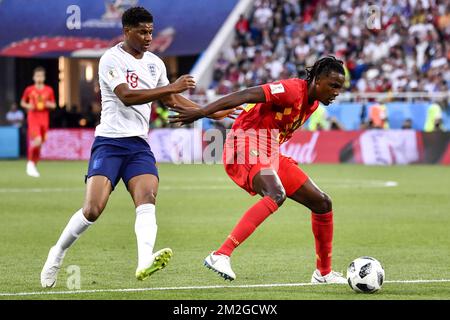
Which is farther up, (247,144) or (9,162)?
(247,144)

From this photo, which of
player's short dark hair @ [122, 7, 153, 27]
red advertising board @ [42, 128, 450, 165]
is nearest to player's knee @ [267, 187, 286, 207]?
player's short dark hair @ [122, 7, 153, 27]

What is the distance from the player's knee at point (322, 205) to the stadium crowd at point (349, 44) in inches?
868

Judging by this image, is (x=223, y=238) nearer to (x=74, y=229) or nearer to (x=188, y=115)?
(x=74, y=229)

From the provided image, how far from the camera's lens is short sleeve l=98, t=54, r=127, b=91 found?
31.1 ft

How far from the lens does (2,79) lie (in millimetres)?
40031

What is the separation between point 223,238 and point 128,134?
4.74 meters

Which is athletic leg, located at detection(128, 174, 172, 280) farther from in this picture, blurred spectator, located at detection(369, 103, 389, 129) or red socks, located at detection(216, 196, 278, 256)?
blurred spectator, located at detection(369, 103, 389, 129)

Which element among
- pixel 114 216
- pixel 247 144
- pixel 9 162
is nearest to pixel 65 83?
pixel 9 162

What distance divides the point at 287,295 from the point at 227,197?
11617 millimetres

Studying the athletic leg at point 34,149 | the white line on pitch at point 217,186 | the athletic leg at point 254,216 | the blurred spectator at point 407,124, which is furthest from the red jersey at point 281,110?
the blurred spectator at point 407,124

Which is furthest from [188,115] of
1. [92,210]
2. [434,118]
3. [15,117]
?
[15,117]

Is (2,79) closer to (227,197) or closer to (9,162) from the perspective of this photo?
(9,162)

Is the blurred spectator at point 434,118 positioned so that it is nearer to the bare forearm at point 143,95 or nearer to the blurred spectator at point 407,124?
the blurred spectator at point 407,124

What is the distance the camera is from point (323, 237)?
10.1m
